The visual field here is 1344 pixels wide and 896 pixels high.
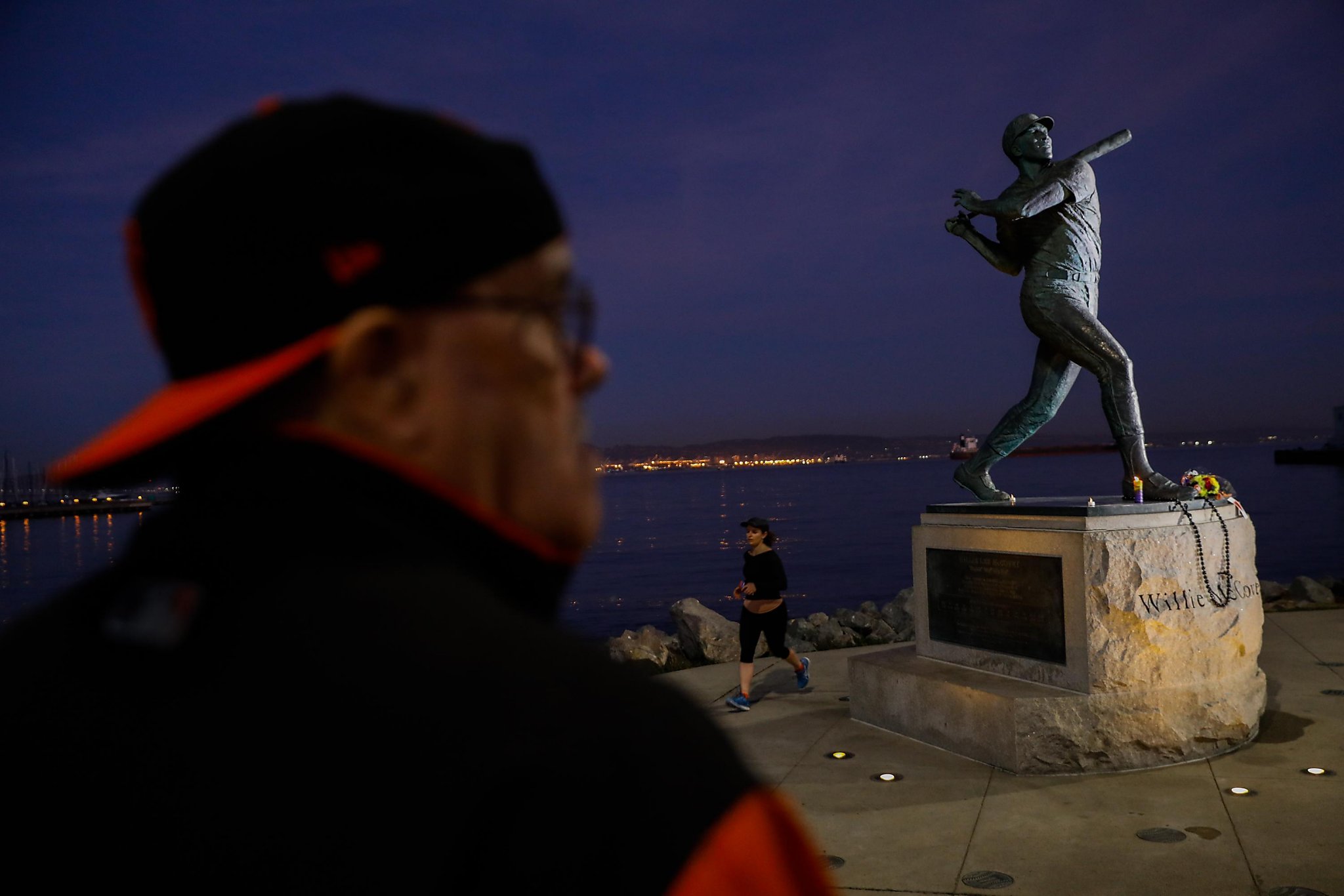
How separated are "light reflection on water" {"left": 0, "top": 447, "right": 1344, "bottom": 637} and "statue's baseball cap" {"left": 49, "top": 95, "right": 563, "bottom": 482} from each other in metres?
0.15

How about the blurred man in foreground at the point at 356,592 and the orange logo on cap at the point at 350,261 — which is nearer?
the blurred man in foreground at the point at 356,592

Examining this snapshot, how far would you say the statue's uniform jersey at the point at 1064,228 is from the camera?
6.84m

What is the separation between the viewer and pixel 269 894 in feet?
2.12

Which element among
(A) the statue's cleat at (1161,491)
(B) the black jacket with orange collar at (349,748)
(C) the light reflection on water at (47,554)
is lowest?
(C) the light reflection on water at (47,554)

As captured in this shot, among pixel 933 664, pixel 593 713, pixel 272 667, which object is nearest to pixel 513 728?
pixel 593 713

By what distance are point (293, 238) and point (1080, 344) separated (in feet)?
23.0

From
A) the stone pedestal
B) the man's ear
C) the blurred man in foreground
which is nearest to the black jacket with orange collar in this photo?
the blurred man in foreground

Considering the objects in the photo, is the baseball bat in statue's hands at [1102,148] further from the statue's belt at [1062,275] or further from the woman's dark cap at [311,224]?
the woman's dark cap at [311,224]

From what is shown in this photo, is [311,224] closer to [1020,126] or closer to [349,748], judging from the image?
[349,748]

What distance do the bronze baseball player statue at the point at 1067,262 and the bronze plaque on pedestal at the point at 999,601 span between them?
2.43ft

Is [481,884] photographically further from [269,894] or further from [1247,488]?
[1247,488]

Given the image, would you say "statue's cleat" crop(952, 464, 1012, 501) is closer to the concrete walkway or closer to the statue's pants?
the statue's pants

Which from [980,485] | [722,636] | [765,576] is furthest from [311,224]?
[722,636]

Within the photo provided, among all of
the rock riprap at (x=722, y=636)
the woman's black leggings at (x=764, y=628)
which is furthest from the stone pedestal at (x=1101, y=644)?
the rock riprap at (x=722, y=636)
